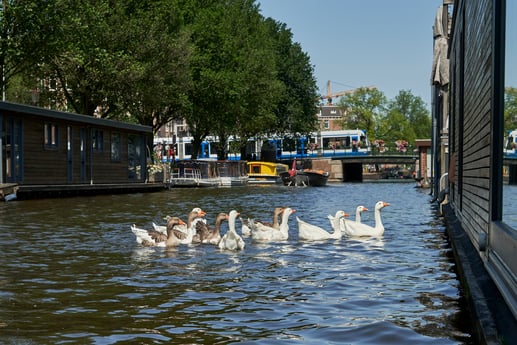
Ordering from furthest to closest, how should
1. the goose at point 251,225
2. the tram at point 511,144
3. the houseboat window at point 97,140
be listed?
the houseboat window at point 97,140 < the goose at point 251,225 < the tram at point 511,144

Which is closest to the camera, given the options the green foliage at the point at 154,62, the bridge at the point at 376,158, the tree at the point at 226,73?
the green foliage at the point at 154,62

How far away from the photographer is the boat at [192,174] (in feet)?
188

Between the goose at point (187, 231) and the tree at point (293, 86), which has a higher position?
the tree at point (293, 86)

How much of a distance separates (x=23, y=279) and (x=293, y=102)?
228 ft

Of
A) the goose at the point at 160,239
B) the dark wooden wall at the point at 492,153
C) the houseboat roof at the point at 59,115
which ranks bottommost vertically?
the goose at the point at 160,239

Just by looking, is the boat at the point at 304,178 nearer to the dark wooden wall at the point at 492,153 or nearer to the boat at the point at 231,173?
the boat at the point at 231,173

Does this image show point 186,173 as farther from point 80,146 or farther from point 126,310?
point 126,310

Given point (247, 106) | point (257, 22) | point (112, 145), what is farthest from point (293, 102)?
point (112, 145)

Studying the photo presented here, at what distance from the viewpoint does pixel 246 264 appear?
40.4 ft

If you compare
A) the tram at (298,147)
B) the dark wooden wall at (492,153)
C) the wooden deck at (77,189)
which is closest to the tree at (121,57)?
the wooden deck at (77,189)

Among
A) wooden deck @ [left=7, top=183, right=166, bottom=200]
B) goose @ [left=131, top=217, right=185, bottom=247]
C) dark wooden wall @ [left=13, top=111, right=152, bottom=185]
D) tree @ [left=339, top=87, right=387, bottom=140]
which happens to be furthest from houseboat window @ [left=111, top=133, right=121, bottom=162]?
tree @ [left=339, top=87, right=387, bottom=140]

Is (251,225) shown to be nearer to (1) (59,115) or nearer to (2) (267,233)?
(2) (267,233)

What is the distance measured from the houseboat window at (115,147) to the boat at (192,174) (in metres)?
13.1

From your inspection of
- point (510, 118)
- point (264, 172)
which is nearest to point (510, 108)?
point (510, 118)
